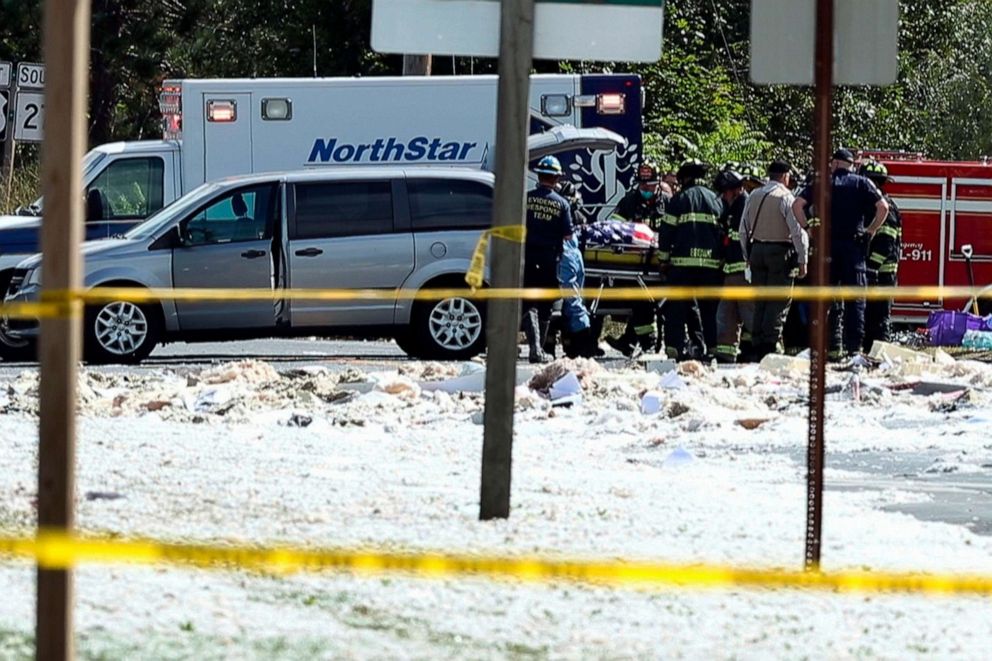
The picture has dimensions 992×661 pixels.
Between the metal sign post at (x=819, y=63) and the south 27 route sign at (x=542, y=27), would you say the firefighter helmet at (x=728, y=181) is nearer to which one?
the south 27 route sign at (x=542, y=27)

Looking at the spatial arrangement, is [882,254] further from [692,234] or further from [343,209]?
[343,209]

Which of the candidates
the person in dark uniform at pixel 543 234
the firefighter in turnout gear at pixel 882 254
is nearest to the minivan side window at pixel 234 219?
the person in dark uniform at pixel 543 234

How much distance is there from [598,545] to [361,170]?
10.7 meters

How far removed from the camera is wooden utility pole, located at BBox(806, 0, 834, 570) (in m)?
6.70

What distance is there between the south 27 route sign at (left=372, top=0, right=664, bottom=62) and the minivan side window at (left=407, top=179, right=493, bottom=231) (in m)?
9.83

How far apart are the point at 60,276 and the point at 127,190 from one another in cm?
1524

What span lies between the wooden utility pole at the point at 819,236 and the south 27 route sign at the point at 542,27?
2.24 feet

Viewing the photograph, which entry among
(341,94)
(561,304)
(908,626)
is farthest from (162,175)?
(908,626)

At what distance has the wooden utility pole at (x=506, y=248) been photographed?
725 centimetres

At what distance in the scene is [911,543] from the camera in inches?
300

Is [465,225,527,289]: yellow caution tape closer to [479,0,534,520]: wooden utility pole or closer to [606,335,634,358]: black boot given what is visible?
[479,0,534,520]: wooden utility pole

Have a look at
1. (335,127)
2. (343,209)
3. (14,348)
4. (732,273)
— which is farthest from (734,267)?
(14,348)

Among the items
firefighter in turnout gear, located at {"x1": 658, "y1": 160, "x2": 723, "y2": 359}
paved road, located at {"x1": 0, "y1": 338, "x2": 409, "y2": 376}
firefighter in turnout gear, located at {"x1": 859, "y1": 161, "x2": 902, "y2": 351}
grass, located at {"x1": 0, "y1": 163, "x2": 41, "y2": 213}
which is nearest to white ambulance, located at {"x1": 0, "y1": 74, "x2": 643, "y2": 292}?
paved road, located at {"x1": 0, "y1": 338, "x2": 409, "y2": 376}

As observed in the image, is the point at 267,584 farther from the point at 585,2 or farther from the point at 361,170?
the point at 361,170
